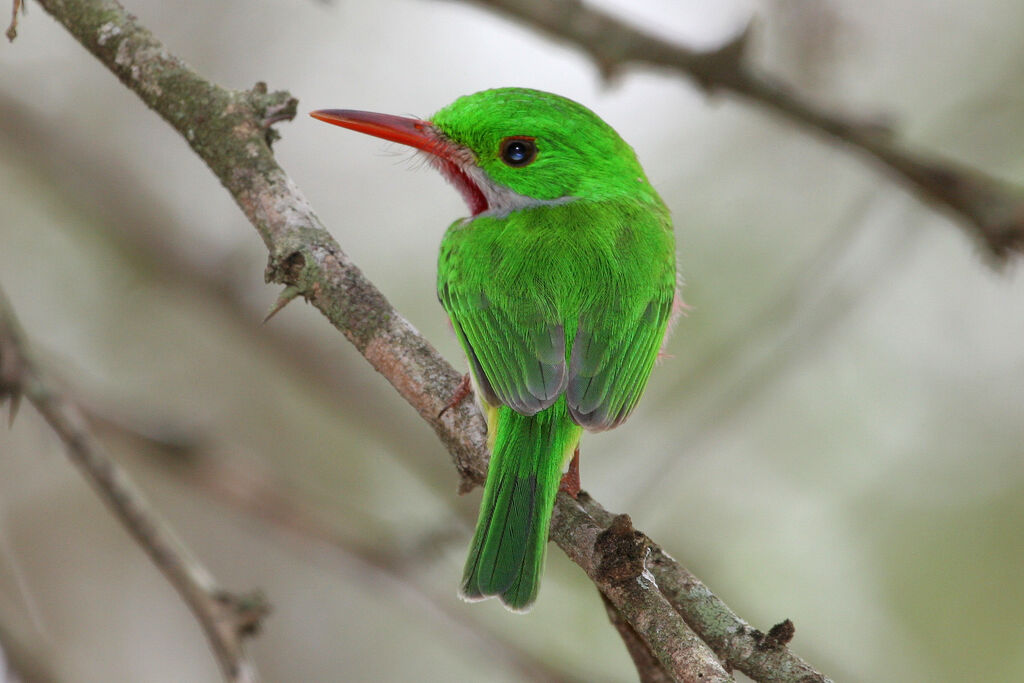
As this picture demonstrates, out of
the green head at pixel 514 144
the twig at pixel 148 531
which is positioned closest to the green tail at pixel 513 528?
the twig at pixel 148 531

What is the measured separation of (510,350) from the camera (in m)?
2.80

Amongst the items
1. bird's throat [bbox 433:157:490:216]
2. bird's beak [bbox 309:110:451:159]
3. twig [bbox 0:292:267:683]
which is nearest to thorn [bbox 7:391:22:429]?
twig [bbox 0:292:267:683]

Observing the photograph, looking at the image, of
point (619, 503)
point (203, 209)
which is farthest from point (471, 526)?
point (203, 209)

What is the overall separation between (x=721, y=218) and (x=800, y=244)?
21.5 inches

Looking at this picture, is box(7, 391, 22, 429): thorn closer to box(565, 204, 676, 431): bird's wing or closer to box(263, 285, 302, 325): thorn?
box(263, 285, 302, 325): thorn

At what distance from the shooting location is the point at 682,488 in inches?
242

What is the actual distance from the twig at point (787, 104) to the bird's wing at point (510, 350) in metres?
1.07

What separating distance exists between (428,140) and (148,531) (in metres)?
1.58

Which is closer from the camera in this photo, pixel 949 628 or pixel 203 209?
pixel 949 628

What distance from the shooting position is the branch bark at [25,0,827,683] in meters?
2.36

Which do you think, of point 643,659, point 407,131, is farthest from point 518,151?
point 643,659

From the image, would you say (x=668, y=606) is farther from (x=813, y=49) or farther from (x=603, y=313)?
(x=813, y=49)

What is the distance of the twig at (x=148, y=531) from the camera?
8.07 feet

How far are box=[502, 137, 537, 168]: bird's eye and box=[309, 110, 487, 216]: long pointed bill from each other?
0.40ft
